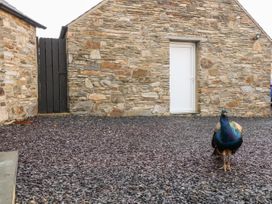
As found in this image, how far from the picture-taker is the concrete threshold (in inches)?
76.5

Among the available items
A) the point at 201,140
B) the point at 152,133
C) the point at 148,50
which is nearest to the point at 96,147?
the point at 152,133

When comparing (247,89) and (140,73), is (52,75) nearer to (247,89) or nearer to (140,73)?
(140,73)

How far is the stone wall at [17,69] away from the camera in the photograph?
605 centimetres

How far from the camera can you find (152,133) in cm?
562

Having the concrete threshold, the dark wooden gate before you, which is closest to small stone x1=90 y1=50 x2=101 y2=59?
the dark wooden gate

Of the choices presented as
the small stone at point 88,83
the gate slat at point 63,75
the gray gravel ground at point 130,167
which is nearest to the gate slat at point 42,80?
the gate slat at point 63,75

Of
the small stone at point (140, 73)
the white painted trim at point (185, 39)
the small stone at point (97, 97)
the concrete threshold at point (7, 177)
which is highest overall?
the white painted trim at point (185, 39)

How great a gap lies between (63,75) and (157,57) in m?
2.87

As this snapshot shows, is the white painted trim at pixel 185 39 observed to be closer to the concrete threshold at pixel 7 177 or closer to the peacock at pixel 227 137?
the peacock at pixel 227 137

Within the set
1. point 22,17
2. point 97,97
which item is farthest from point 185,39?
point 22,17

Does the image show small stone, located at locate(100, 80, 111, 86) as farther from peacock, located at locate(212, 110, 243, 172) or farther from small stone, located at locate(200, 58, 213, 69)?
peacock, located at locate(212, 110, 243, 172)

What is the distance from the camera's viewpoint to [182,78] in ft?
29.1

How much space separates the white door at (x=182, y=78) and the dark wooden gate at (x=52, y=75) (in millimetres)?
3411

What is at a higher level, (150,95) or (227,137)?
(150,95)
